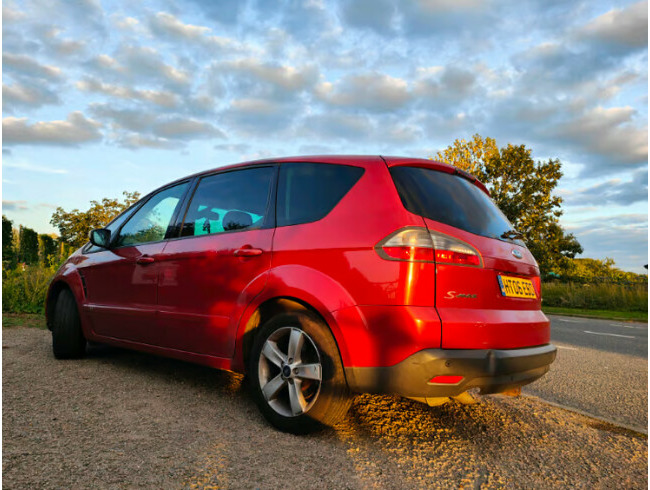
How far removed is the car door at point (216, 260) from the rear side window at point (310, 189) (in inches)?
4.9

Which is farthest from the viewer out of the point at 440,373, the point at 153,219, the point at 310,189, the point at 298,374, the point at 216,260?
the point at 153,219

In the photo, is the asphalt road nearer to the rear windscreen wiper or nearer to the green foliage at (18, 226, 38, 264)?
the rear windscreen wiper

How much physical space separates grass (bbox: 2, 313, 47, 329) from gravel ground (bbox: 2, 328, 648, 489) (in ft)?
14.2

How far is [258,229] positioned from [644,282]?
25633 mm

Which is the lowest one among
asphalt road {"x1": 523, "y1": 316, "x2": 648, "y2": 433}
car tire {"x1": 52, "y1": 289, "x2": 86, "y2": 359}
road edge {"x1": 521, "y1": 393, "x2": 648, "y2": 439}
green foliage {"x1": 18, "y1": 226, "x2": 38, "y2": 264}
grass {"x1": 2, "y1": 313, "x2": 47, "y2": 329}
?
asphalt road {"x1": 523, "y1": 316, "x2": 648, "y2": 433}

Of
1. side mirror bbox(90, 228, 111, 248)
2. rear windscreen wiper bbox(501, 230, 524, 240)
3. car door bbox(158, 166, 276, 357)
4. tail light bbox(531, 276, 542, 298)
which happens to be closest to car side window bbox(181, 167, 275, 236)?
car door bbox(158, 166, 276, 357)

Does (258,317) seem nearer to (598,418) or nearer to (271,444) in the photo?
(271,444)

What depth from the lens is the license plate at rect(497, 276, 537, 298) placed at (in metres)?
2.95

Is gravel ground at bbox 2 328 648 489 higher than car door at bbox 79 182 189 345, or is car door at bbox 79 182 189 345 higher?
car door at bbox 79 182 189 345

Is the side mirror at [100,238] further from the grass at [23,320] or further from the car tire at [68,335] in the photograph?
the grass at [23,320]

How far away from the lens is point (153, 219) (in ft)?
14.9

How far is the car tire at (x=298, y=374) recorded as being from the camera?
9.25ft

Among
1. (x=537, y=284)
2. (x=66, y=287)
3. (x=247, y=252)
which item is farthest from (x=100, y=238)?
(x=537, y=284)

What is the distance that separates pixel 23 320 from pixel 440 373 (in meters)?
8.21
